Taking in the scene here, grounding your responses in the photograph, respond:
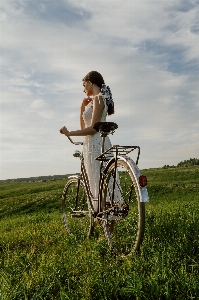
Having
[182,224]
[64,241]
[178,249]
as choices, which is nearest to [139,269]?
[178,249]

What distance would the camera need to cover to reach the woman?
6.06 meters

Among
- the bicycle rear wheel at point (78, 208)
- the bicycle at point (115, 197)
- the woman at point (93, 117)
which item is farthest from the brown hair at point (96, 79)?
the bicycle rear wheel at point (78, 208)

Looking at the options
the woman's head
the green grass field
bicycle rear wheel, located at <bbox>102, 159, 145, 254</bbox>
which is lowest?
the green grass field

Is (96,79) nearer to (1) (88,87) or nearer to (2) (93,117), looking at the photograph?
(1) (88,87)

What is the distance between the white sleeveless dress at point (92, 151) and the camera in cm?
636

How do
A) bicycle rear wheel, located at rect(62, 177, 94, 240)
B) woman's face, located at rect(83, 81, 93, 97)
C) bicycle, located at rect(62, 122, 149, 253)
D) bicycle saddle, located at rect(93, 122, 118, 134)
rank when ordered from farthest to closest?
1. bicycle rear wheel, located at rect(62, 177, 94, 240)
2. woman's face, located at rect(83, 81, 93, 97)
3. bicycle saddle, located at rect(93, 122, 118, 134)
4. bicycle, located at rect(62, 122, 149, 253)

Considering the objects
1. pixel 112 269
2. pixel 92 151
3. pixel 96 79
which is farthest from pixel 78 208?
pixel 112 269

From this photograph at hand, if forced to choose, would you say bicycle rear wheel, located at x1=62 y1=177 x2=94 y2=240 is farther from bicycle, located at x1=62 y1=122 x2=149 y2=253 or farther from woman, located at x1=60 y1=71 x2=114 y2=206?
woman, located at x1=60 y1=71 x2=114 y2=206

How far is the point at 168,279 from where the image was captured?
3.66 m

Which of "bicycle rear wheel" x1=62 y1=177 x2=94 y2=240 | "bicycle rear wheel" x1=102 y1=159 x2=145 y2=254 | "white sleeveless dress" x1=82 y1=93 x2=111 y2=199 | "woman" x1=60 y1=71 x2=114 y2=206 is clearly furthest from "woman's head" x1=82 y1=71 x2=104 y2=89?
"bicycle rear wheel" x1=62 y1=177 x2=94 y2=240

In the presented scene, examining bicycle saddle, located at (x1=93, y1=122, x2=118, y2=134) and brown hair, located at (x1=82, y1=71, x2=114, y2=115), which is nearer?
bicycle saddle, located at (x1=93, y1=122, x2=118, y2=134)

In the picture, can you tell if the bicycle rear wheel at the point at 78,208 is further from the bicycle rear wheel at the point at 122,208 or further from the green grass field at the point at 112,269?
the bicycle rear wheel at the point at 122,208

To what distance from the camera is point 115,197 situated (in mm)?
5812

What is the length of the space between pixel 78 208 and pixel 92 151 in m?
1.60
